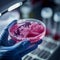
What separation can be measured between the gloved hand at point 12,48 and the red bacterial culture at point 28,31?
0.02 m

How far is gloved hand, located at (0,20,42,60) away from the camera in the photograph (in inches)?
26.1

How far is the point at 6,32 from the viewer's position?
0.73 meters

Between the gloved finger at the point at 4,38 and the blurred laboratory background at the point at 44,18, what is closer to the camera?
the gloved finger at the point at 4,38

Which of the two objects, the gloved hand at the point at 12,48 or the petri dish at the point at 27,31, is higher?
the petri dish at the point at 27,31

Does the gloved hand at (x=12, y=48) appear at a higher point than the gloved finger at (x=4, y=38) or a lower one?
lower

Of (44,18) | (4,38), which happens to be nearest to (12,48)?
(4,38)

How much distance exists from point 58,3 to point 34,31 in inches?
29.6

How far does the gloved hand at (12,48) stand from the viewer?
2.18 ft

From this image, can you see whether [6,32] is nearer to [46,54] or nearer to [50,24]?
[46,54]

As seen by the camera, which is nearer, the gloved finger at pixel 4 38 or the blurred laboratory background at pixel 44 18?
the gloved finger at pixel 4 38

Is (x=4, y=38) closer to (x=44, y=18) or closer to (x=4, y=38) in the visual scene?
(x=4, y=38)

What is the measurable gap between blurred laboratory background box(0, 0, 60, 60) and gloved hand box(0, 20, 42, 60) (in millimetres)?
49

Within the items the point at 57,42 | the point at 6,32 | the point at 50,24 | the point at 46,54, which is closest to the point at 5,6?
the point at 6,32

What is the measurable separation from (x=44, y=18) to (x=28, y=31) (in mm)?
434
